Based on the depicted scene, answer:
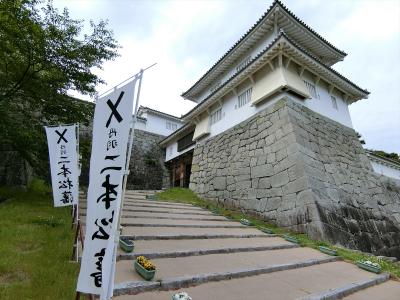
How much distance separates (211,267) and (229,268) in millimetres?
330

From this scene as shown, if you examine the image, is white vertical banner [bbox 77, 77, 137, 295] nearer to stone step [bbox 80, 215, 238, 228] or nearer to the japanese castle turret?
stone step [bbox 80, 215, 238, 228]

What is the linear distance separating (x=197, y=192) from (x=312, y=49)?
929 cm

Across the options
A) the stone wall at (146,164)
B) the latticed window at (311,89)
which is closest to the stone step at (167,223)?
the latticed window at (311,89)

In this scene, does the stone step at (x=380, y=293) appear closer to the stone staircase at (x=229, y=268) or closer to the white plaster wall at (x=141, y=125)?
the stone staircase at (x=229, y=268)

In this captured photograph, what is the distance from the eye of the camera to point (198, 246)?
604 centimetres

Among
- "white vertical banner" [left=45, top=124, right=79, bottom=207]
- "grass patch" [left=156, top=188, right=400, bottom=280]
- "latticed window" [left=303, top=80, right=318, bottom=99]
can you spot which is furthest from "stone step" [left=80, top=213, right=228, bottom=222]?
"latticed window" [left=303, top=80, right=318, bottom=99]

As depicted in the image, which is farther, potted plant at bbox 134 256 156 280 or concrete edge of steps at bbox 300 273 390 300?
concrete edge of steps at bbox 300 273 390 300

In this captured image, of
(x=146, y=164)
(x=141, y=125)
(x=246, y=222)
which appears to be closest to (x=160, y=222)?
(x=246, y=222)

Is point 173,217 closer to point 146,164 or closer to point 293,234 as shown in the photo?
point 293,234

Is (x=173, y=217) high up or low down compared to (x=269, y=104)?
down

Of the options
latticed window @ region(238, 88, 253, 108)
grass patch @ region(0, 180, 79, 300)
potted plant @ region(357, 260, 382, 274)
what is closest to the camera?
grass patch @ region(0, 180, 79, 300)

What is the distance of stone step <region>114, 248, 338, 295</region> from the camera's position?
3.88 m

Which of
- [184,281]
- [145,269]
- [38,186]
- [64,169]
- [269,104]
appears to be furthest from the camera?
[38,186]

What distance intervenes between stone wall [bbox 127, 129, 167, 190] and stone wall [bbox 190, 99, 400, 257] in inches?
323
